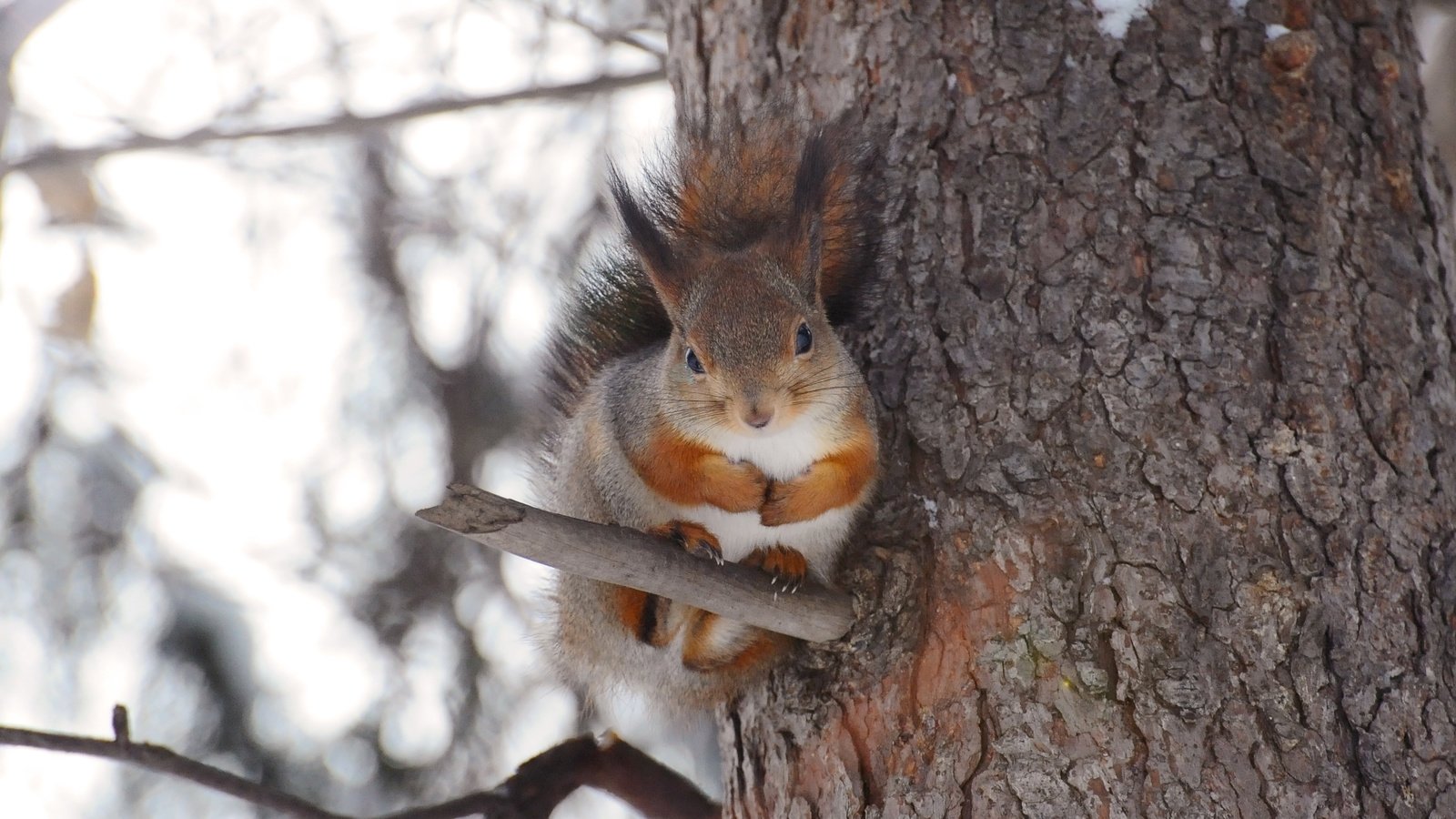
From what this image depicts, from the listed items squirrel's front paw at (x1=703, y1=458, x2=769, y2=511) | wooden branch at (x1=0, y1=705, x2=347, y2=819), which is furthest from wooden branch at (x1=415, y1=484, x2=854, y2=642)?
wooden branch at (x1=0, y1=705, x2=347, y2=819)

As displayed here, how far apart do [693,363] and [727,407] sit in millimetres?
93

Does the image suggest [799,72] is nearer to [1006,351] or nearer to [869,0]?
[869,0]

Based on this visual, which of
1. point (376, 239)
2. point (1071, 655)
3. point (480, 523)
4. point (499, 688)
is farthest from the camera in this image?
point (376, 239)

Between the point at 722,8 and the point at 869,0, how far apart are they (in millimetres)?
269

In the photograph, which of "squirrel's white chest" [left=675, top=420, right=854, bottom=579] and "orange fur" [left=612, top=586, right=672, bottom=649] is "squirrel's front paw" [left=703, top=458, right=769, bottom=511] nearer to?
"squirrel's white chest" [left=675, top=420, right=854, bottom=579]

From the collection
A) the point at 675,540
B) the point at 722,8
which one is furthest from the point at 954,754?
the point at 722,8

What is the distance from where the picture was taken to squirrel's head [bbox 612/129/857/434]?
4.90 ft

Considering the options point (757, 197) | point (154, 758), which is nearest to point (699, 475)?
point (757, 197)

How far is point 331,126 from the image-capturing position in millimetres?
2576

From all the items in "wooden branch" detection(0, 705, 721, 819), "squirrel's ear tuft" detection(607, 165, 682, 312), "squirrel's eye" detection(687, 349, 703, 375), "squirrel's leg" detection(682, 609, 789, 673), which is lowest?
"wooden branch" detection(0, 705, 721, 819)

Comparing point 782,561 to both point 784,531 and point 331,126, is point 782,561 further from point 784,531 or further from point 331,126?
point 331,126

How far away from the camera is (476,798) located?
1.62m

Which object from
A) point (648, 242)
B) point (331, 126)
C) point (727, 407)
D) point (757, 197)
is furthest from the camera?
point (331, 126)

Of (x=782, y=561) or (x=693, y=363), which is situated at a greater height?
(x=693, y=363)
